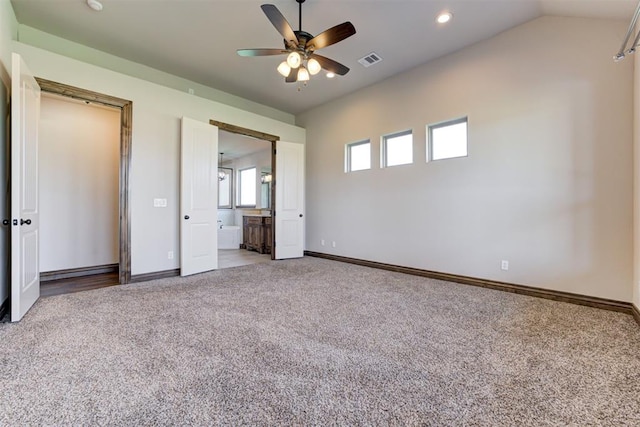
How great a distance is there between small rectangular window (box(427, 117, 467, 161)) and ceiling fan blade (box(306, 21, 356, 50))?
2.22m

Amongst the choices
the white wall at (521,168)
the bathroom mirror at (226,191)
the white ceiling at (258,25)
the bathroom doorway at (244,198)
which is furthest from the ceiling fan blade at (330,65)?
the bathroom mirror at (226,191)

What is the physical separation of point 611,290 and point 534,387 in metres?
2.21

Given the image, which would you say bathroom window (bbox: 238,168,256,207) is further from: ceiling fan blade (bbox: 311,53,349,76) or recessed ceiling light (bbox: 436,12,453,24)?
recessed ceiling light (bbox: 436,12,453,24)

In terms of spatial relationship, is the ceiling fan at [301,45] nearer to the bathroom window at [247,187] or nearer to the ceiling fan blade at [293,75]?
the ceiling fan blade at [293,75]

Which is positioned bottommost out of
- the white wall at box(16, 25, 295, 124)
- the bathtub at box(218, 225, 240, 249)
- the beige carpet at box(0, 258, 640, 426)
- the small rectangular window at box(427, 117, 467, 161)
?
the beige carpet at box(0, 258, 640, 426)

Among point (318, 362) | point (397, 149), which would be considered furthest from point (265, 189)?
point (318, 362)

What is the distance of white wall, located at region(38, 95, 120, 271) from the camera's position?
4.12 meters

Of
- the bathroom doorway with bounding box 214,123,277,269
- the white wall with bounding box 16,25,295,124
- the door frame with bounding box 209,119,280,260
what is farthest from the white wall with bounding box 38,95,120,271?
the bathroom doorway with bounding box 214,123,277,269

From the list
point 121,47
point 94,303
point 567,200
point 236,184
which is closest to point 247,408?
point 94,303

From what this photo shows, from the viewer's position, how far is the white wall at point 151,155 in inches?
143

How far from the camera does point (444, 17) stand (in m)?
3.15

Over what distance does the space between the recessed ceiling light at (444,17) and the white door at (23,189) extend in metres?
4.24

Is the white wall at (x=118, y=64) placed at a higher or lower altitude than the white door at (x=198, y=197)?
higher

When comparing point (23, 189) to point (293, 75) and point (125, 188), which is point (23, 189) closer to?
point (125, 188)
